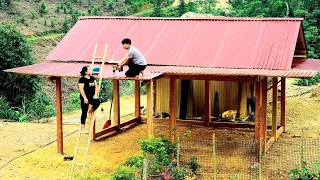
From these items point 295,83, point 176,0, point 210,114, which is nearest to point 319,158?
point 210,114

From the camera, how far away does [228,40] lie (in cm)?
1376

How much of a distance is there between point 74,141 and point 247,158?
547 cm

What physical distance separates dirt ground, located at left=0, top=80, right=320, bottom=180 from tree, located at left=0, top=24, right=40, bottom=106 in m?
3.69

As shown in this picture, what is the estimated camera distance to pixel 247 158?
500 inches

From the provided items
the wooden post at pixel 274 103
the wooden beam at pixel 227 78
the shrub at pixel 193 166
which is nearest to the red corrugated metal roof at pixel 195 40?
the wooden beam at pixel 227 78

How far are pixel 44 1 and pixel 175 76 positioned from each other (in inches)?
1530

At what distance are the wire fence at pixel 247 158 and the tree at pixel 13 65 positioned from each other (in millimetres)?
11701

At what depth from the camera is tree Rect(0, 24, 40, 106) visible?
22797 millimetres

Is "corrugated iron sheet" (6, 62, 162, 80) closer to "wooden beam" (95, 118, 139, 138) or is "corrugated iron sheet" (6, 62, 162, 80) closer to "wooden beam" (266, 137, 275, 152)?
"wooden beam" (95, 118, 139, 138)

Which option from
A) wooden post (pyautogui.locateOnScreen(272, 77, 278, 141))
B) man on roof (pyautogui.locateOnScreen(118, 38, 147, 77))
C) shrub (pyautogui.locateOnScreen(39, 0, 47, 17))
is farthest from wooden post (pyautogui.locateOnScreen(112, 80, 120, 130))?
shrub (pyautogui.locateOnScreen(39, 0, 47, 17))

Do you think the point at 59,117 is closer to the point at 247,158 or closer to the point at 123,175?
the point at 123,175

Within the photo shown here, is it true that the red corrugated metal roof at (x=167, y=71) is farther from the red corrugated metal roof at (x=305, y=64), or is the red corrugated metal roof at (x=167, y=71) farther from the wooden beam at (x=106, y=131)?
the wooden beam at (x=106, y=131)

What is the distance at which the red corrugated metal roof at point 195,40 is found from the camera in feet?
42.5

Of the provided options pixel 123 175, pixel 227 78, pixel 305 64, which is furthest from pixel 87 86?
pixel 305 64
